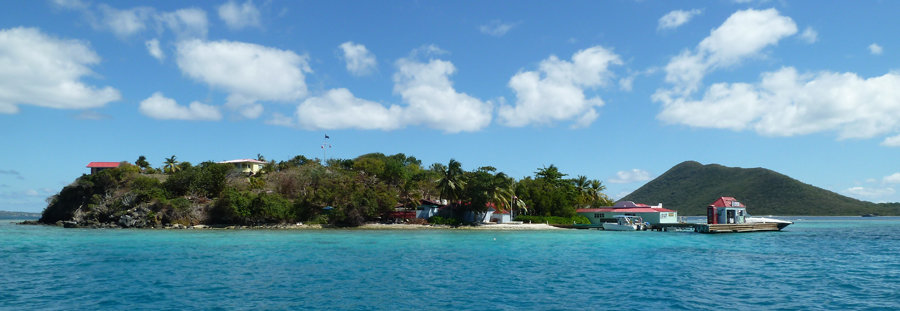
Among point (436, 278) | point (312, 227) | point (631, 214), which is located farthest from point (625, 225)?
point (436, 278)

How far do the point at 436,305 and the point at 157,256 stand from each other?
2232 centimetres

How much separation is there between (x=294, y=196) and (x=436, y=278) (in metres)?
56.4

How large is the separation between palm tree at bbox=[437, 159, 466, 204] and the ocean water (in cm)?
3344

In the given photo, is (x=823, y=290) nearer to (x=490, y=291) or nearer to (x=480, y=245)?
(x=490, y=291)

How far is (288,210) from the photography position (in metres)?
69.0

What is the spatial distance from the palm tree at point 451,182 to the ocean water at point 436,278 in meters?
33.4

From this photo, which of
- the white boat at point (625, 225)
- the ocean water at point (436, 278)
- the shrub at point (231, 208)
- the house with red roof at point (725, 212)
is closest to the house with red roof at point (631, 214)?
the white boat at point (625, 225)

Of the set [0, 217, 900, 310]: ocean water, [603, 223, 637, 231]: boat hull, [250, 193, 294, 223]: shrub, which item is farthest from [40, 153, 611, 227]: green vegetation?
[0, 217, 900, 310]: ocean water

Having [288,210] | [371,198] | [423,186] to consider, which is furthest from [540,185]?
[288,210]

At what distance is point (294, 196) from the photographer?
75.6m

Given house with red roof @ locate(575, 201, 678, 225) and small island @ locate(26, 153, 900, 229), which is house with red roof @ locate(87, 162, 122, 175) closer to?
small island @ locate(26, 153, 900, 229)

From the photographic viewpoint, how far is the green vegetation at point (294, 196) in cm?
6812

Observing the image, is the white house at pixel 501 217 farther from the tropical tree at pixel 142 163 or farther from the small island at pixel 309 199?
the tropical tree at pixel 142 163

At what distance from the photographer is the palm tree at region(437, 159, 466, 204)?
234 feet
